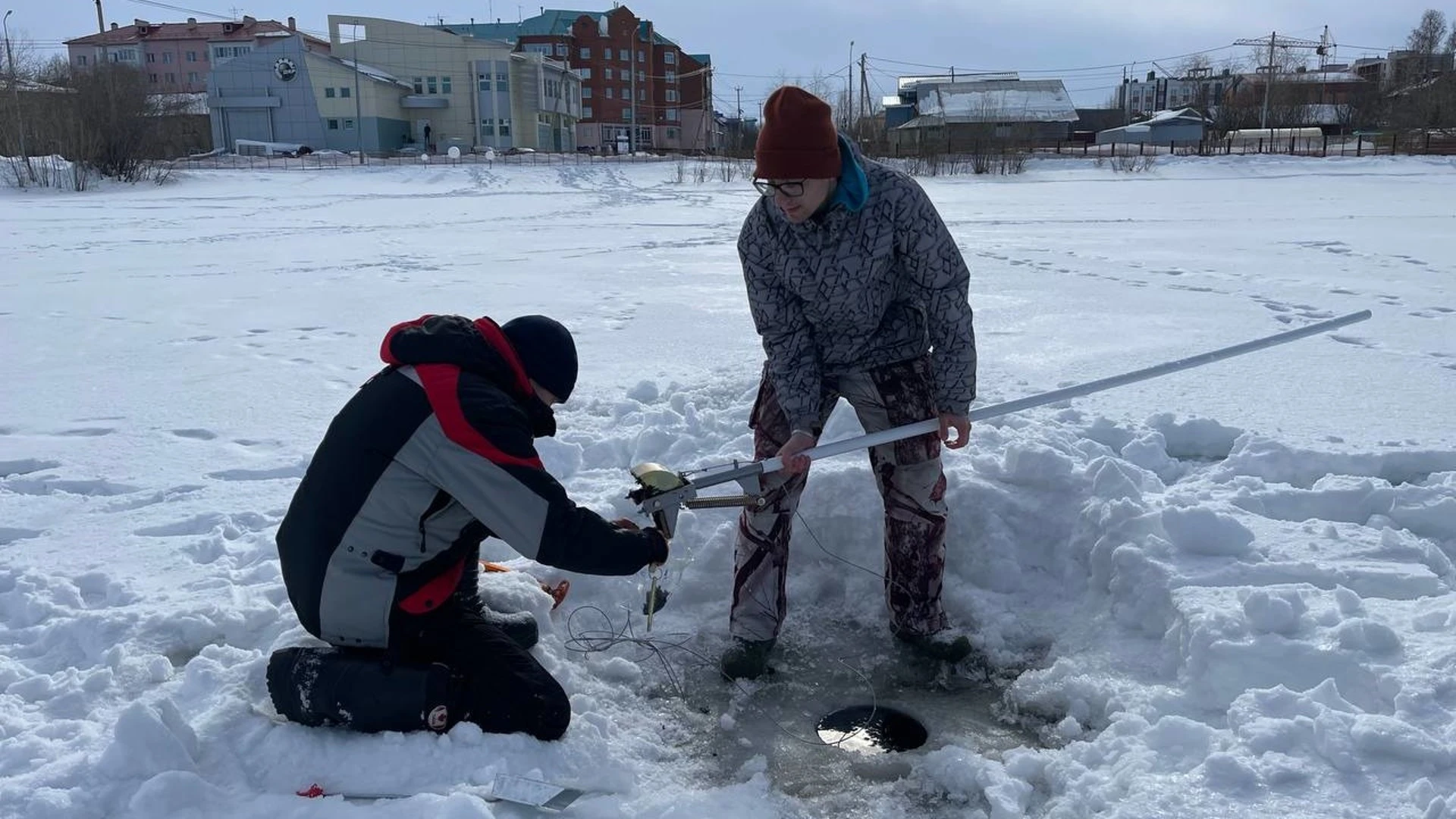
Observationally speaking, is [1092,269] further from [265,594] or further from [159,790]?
[159,790]

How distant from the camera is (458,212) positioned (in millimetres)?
19031

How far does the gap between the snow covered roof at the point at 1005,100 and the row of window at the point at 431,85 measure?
79.2 ft

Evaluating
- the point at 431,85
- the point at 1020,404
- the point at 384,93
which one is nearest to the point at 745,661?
the point at 1020,404

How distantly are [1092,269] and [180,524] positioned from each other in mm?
8582

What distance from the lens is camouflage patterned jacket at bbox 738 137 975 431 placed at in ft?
9.15

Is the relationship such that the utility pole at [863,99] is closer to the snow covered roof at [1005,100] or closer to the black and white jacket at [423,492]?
the snow covered roof at [1005,100]

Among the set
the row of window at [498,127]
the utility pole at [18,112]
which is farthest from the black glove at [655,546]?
the row of window at [498,127]

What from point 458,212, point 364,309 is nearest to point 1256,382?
point 364,309

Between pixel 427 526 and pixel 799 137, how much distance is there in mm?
1342

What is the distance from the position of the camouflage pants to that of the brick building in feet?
210

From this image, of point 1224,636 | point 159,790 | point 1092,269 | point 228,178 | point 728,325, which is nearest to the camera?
point 159,790

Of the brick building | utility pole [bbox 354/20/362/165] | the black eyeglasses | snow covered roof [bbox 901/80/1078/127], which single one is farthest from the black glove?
the brick building

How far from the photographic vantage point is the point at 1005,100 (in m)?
54.2

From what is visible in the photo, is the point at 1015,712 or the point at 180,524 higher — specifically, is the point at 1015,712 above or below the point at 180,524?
below
